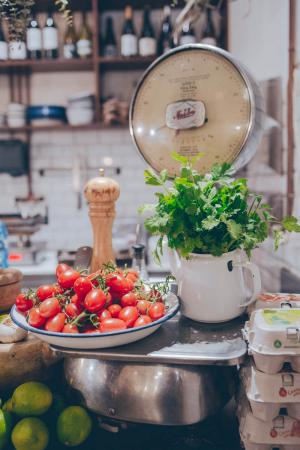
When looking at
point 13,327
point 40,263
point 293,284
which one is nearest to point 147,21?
point 40,263

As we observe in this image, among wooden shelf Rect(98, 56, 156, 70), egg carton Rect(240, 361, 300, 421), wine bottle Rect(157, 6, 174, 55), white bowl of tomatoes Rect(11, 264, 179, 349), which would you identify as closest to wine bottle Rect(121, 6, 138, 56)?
wooden shelf Rect(98, 56, 156, 70)

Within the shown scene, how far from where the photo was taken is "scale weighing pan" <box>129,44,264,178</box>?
51.6 inches

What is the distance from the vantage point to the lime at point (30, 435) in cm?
100

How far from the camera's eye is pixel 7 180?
3.90m

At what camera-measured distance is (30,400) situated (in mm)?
1059

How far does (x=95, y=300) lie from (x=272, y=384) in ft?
1.30

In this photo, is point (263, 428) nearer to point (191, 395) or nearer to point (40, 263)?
point (191, 395)

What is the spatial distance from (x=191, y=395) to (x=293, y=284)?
3.49 feet

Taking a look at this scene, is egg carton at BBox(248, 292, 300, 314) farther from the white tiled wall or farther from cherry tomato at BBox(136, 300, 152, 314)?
the white tiled wall

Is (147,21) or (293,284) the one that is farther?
(147,21)

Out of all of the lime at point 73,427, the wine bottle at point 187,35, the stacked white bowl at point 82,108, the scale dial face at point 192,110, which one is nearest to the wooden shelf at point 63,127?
the stacked white bowl at point 82,108

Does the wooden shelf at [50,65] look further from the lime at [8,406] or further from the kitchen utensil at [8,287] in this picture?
the lime at [8,406]

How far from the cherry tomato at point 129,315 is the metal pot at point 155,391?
3.4 inches

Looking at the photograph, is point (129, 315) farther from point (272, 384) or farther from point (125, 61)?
point (125, 61)
